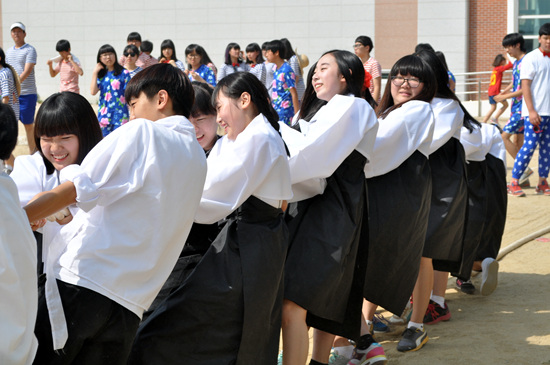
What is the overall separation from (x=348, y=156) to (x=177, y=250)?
4.00 ft

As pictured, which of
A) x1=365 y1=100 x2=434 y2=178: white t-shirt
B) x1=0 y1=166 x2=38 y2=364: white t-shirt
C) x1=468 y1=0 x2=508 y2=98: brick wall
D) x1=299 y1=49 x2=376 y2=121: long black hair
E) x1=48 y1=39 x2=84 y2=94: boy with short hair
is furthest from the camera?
x1=468 y1=0 x2=508 y2=98: brick wall

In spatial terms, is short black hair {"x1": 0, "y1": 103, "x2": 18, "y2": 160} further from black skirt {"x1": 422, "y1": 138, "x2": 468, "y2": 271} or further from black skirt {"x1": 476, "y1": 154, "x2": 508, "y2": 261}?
black skirt {"x1": 476, "y1": 154, "x2": 508, "y2": 261}

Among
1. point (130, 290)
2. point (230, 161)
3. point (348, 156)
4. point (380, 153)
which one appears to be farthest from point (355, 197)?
point (130, 290)

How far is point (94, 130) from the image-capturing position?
2.78 m

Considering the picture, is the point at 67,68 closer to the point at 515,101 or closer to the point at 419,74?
the point at 515,101

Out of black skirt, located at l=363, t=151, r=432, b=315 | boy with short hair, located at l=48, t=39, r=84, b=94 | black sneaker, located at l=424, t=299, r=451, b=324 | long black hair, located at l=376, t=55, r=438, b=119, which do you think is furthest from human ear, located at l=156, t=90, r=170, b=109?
boy with short hair, located at l=48, t=39, r=84, b=94

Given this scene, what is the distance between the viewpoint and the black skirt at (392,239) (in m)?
4.04

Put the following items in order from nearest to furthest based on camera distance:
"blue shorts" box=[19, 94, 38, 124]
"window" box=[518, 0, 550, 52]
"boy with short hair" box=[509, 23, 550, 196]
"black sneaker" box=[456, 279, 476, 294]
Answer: "black sneaker" box=[456, 279, 476, 294] → "boy with short hair" box=[509, 23, 550, 196] → "blue shorts" box=[19, 94, 38, 124] → "window" box=[518, 0, 550, 52]

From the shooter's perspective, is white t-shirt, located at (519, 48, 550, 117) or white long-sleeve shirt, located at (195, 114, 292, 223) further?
white t-shirt, located at (519, 48, 550, 117)

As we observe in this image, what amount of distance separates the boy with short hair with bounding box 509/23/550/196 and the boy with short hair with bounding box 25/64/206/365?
22.8ft

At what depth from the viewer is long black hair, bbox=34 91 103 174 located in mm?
2721

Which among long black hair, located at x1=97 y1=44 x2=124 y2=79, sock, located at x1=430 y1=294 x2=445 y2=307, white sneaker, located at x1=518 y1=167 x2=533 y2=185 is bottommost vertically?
sock, located at x1=430 y1=294 x2=445 y2=307

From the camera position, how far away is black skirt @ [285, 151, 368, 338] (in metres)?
3.41

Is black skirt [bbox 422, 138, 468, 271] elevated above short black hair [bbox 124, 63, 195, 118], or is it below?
below
